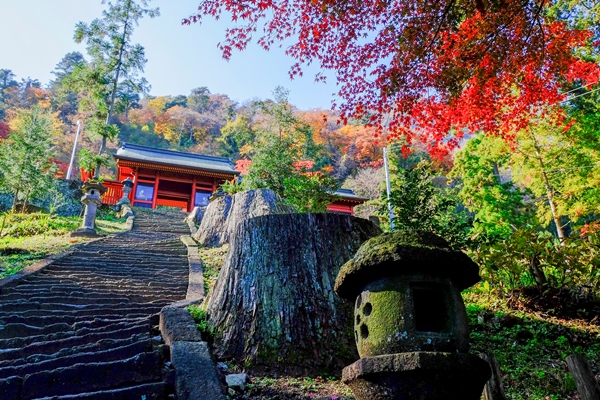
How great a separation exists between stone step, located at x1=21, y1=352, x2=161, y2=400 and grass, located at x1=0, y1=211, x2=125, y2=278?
16.0 ft

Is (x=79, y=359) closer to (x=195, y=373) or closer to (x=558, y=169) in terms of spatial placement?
(x=195, y=373)

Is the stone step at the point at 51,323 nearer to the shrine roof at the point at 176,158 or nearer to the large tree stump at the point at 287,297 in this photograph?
the large tree stump at the point at 287,297

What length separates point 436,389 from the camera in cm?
193

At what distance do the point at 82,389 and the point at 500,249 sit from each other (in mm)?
5326

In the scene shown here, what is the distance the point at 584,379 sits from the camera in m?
2.46

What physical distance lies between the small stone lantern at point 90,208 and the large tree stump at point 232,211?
10.8 feet

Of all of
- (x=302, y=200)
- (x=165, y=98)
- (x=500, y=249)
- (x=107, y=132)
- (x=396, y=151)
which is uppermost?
(x=165, y=98)

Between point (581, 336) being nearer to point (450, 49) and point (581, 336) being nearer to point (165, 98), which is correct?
point (450, 49)

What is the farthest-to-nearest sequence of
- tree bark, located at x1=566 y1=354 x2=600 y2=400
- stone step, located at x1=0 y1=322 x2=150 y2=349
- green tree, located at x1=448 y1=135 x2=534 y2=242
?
green tree, located at x1=448 y1=135 x2=534 y2=242 < stone step, located at x1=0 y1=322 x2=150 y2=349 < tree bark, located at x1=566 y1=354 x2=600 y2=400

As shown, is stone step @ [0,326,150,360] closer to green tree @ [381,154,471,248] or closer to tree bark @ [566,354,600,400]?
green tree @ [381,154,471,248]

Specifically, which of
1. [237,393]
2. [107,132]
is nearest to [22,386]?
[237,393]

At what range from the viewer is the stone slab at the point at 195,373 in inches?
110

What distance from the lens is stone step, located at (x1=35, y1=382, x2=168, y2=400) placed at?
284 centimetres

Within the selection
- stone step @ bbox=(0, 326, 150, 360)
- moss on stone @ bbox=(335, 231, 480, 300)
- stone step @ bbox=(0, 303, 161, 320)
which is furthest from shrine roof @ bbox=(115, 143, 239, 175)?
moss on stone @ bbox=(335, 231, 480, 300)
